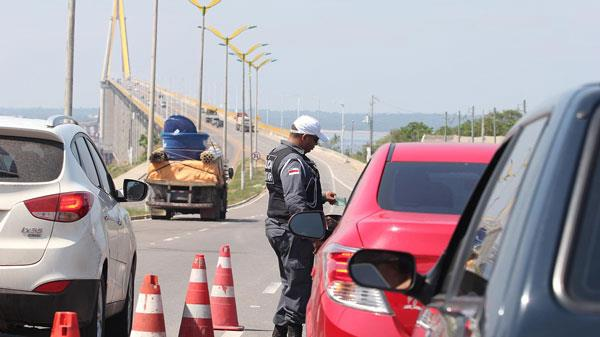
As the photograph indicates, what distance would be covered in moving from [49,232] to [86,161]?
1080 mm

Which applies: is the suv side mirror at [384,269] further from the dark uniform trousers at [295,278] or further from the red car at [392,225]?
the dark uniform trousers at [295,278]

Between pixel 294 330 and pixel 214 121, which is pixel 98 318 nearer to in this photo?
pixel 294 330

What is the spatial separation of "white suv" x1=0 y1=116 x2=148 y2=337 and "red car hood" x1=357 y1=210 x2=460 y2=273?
309 centimetres

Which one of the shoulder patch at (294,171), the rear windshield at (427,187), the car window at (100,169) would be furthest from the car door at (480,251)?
the car window at (100,169)

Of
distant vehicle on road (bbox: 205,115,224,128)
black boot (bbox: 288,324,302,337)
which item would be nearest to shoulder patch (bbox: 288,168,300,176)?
black boot (bbox: 288,324,302,337)

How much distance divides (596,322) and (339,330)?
Answer: 358 cm

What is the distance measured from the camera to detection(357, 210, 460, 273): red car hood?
A: 19.2 feet

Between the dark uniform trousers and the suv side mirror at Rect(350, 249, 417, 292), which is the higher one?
the suv side mirror at Rect(350, 249, 417, 292)

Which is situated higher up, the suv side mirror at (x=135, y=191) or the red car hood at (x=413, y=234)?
the red car hood at (x=413, y=234)

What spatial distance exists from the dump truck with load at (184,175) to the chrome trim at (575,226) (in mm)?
A: 36910

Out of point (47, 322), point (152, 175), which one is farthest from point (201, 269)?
point (152, 175)

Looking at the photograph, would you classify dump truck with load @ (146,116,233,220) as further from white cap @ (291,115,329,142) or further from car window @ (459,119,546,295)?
car window @ (459,119,546,295)

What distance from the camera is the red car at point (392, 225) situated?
589 centimetres

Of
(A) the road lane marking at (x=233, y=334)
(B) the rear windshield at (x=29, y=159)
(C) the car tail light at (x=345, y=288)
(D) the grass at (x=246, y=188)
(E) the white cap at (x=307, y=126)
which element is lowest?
(D) the grass at (x=246, y=188)
